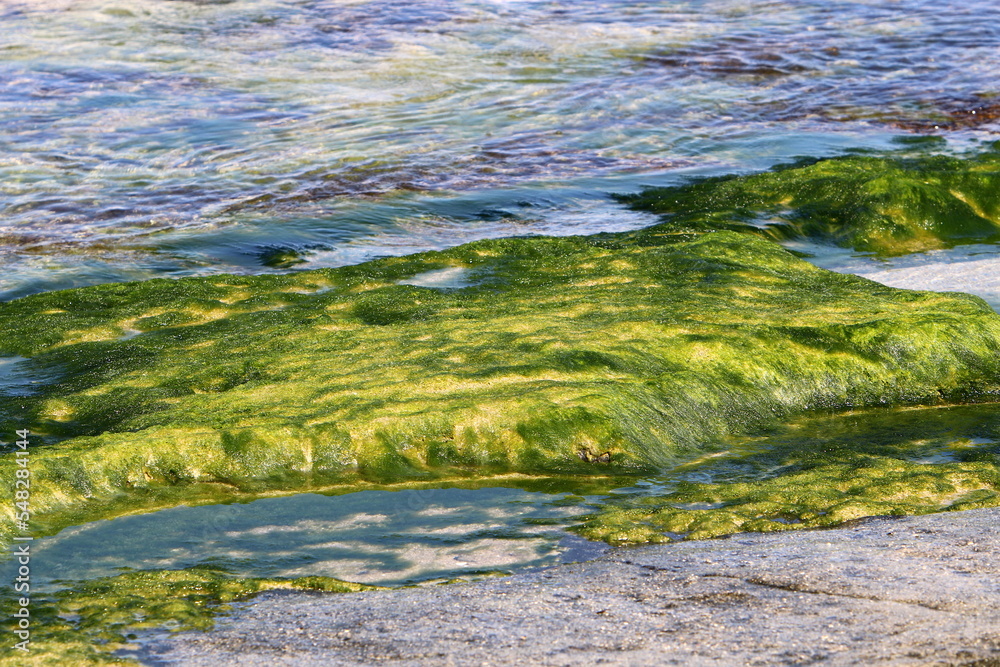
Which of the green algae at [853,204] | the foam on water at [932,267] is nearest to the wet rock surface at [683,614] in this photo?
the foam on water at [932,267]

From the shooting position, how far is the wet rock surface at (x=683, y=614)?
3.09m

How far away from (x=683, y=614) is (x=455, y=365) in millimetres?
2527

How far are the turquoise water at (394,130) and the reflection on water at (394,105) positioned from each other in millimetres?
50

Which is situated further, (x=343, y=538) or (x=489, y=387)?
(x=489, y=387)

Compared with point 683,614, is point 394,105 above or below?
above

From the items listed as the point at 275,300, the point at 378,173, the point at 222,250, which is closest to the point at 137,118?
the point at 378,173

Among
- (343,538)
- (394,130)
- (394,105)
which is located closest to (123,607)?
(343,538)

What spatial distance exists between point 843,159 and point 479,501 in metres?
7.56

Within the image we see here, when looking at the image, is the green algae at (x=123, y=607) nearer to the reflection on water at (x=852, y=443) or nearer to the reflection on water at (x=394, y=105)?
the reflection on water at (x=852, y=443)

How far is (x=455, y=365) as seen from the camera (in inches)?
223

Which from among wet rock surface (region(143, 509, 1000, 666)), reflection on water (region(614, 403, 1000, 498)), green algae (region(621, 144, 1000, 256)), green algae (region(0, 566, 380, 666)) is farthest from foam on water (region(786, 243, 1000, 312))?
green algae (region(0, 566, 380, 666))

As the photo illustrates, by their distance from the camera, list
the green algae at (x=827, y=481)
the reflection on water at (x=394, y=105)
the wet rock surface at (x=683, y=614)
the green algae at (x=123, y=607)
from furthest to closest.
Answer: the reflection on water at (x=394, y=105) → the green algae at (x=827, y=481) → the green algae at (x=123, y=607) → the wet rock surface at (x=683, y=614)

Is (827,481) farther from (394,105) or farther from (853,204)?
(394,105)

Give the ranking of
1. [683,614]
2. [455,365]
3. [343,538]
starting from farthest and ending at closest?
[455,365]
[343,538]
[683,614]
